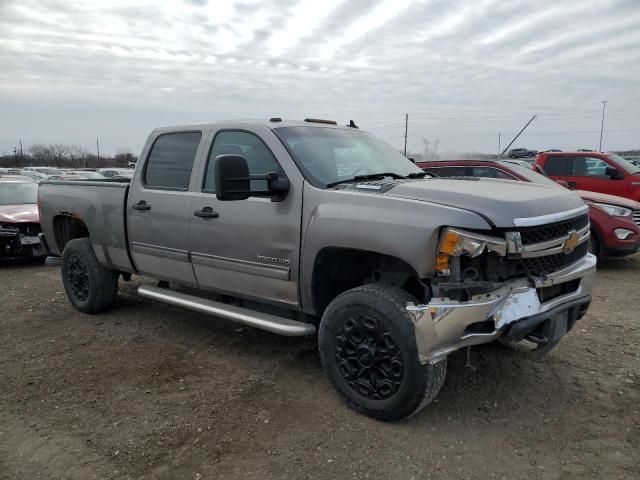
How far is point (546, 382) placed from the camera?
12.3ft

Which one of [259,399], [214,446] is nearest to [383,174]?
[259,399]

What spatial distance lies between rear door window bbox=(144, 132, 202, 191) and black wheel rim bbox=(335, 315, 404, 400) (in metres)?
2.02

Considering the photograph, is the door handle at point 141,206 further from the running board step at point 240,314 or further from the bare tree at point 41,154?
the bare tree at point 41,154

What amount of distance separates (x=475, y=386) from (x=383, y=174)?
5.62 feet

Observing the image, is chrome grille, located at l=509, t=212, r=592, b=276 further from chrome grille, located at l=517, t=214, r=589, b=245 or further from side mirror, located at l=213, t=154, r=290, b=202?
side mirror, located at l=213, t=154, r=290, b=202

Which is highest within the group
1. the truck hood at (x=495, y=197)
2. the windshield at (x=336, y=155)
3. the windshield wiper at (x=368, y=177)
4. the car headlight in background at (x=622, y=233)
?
the windshield at (x=336, y=155)

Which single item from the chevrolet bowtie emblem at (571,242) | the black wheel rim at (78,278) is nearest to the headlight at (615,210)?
A: the chevrolet bowtie emblem at (571,242)

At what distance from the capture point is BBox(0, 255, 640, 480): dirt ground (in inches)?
111

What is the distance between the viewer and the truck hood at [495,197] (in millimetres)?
2890

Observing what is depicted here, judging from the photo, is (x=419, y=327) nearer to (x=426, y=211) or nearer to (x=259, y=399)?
(x=426, y=211)

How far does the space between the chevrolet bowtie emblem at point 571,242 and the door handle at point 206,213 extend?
247 centimetres

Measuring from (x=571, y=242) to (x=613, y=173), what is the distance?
7743 mm

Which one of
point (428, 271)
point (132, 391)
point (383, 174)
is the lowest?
point (132, 391)

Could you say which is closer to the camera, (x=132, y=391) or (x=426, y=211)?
(x=426, y=211)
